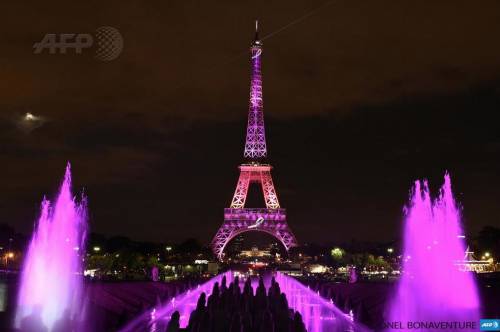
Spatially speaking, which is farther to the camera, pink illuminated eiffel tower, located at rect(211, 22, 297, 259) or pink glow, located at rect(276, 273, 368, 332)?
pink illuminated eiffel tower, located at rect(211, 22, 297, 259)

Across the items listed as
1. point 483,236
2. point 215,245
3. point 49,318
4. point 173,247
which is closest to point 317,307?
point 49,318

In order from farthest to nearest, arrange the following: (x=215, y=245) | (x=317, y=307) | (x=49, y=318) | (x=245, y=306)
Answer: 1. (x=215, y=245)
2. (x=317, y=307)
3. (x=49, y=318)
4. (x=245, y=306)

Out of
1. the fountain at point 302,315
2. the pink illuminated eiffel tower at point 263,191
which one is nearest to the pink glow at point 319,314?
the fountain at point 302,315

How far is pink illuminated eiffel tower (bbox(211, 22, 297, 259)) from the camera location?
3676 inches

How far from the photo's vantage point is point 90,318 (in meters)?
21.0

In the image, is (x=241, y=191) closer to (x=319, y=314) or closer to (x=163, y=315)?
(x=319, y=314)

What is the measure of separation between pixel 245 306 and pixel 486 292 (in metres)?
18.4

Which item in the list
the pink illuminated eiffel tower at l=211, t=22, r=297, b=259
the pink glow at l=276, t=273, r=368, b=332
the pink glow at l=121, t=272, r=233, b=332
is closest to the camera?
the pink glow at l=121, t=272, r=233, b=332

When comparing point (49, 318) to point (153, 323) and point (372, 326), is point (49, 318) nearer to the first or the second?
point (153, 323)

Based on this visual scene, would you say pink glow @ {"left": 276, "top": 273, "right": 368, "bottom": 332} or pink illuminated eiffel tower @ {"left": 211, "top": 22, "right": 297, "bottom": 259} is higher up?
pink illuminated eiffel tower @ {"left": 211, "top": 22, "right": 297, "bottom": 259}

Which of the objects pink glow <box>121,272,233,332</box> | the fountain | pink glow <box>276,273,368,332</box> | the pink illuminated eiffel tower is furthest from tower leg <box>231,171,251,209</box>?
pink glow <box>121,272,233,332</box>

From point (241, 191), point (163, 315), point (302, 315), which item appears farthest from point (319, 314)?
point (241, 191)

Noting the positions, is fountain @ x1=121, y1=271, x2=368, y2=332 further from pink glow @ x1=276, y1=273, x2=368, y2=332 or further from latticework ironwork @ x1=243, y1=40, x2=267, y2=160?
latticework ironwork @ x1=243, y1=40, x2=267, y2=160

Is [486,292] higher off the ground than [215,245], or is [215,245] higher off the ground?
[215,245]
